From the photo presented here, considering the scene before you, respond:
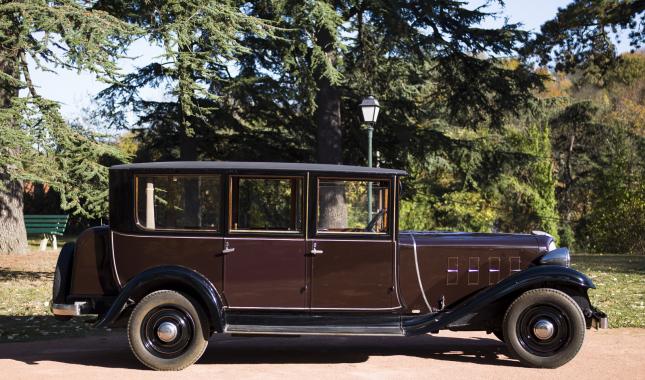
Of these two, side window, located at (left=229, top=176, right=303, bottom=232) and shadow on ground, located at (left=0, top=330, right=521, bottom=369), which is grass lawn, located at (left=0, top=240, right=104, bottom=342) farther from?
side window, located at (left=229, top=176, right=303, bottom=232)

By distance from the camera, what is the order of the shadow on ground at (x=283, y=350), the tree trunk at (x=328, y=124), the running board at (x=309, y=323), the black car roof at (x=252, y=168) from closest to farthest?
the running board at (x=309, y=323)
the black car roof at (x=252, y=168)
the shadow on ground at (x=283, y=350)
the tree trunk at (x=328, y=124)

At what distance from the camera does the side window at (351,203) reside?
752cm

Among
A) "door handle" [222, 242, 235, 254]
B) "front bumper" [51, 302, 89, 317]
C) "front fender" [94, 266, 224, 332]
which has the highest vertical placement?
"door handle" [222, 242, 235, 254]

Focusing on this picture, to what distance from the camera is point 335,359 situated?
7668 millimetres

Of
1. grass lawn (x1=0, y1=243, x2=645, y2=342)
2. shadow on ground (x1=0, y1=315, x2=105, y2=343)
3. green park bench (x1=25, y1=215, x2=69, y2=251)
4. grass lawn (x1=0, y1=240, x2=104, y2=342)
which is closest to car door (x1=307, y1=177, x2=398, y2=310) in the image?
grass lawn (x1=0, y1=243, x2=645, y2=342)

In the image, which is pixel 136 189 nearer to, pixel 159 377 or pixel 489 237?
pixel 159 377

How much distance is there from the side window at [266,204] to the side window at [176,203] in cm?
18

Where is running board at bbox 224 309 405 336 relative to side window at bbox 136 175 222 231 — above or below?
below

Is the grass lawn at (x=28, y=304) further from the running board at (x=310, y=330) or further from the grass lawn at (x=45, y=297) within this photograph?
the running board at (x=310, y=330)

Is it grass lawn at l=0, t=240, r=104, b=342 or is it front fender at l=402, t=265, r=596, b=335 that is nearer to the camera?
front fender at l=402, t=265, r=596, b=335

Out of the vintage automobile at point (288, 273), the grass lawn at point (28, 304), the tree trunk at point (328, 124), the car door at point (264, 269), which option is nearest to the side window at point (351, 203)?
the vintage automobile at point (288, 273)

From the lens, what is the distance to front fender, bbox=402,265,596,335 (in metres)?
7.26

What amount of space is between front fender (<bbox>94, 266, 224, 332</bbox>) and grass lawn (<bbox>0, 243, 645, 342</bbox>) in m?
0.67

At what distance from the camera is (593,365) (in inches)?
288
